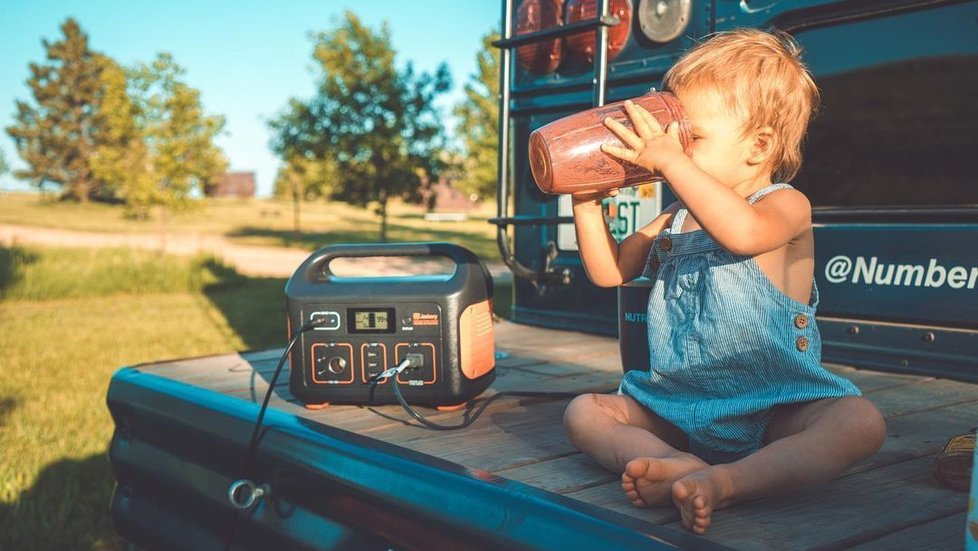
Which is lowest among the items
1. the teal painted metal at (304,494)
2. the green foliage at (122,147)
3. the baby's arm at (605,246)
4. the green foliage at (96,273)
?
the green foliage at (96,273)

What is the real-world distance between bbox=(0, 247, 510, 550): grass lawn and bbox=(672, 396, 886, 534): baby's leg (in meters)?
2.72

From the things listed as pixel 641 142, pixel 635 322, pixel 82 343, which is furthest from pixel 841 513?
pixel 82 343

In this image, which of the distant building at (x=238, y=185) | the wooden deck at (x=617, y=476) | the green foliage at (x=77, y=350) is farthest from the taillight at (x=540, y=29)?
the distant building at (x=238, y=185)

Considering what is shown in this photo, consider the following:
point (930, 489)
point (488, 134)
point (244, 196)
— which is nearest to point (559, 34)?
point (930, 489)

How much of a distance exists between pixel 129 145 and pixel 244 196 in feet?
179

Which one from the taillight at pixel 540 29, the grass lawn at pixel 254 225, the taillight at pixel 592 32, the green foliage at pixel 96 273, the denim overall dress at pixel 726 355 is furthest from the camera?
the grass lawn at pixel 254 225

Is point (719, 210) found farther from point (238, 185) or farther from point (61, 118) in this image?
point (238, 185)

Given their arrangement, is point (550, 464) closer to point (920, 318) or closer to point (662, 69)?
point (920, 318)

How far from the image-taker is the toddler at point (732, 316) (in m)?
1.35

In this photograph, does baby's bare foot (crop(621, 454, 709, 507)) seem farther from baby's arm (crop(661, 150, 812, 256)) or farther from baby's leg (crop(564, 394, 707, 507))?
baby's arm (crop(661, 150, 812, 256))

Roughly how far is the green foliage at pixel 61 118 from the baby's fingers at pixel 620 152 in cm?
5824

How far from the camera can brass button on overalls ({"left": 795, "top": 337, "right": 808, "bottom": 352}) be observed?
4.98ft

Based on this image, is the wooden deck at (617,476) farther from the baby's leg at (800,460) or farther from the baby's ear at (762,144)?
the baby's ear at (762,144)

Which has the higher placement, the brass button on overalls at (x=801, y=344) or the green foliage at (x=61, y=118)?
the green foliage at (x=61, y=118)
